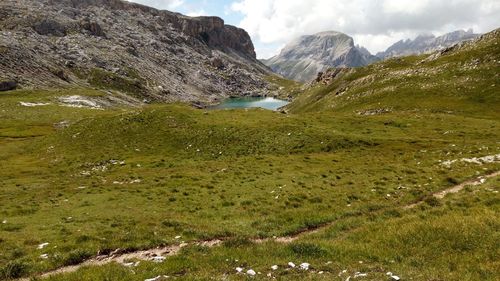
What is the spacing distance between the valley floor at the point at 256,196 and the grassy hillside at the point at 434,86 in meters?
9.85

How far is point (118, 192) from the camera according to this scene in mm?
33094

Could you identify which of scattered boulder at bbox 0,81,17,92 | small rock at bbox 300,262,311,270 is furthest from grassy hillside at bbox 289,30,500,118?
scattered boulder at bbox 0,81,17,92

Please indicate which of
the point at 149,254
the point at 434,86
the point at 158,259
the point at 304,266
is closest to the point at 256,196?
the point at 149,254

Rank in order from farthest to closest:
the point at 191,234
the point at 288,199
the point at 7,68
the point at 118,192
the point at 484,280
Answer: the point at 7,68, the point at 118,192, the point at 288,199, the point at 191,234, the point at 484,280

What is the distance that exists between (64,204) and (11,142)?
48.6m

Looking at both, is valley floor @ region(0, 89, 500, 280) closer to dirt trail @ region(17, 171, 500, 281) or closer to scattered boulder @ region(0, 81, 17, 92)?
dirt trail @ region(17, 171, 500, 281)

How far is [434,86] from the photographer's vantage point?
3297 inches

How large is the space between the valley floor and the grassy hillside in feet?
32.3

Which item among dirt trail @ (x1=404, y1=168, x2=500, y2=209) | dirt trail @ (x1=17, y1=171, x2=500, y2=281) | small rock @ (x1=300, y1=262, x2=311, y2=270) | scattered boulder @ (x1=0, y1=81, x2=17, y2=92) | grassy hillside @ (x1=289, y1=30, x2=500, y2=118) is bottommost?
scattered boulder @ (x1=0, y1=81, x2=17, y2=92)

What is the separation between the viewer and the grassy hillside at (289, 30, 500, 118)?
74.6 m

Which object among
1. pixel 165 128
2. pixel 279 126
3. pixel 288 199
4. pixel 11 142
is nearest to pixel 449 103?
pixel 279 126

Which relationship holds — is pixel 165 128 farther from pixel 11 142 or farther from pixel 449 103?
pixel 449 103

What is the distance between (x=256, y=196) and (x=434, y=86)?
68660 millimetres

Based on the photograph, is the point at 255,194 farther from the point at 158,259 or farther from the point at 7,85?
the point at 7,85
